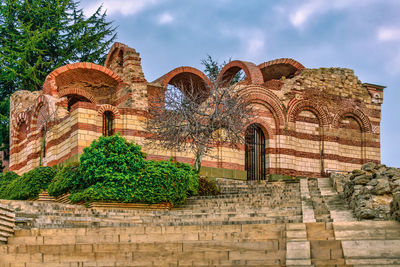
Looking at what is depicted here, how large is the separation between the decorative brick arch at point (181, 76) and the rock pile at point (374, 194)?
11158mm

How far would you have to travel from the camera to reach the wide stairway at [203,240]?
39.3 ft

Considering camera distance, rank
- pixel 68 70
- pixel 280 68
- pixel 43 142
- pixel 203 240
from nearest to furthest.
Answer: pixel 203 240
pixel 43 142
pixel 68 70
pixel 280 68

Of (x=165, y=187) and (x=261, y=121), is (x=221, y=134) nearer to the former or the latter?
(x=261, y=121)

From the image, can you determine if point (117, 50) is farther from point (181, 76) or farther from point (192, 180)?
point (192, 180)

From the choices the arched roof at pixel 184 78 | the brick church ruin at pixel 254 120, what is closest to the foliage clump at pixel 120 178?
the brick church ruin at pixel 254 120

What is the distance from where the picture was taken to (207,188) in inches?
918

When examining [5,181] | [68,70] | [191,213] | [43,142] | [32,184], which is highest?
[68,70]

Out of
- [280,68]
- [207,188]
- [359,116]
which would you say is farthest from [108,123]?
[359,116]

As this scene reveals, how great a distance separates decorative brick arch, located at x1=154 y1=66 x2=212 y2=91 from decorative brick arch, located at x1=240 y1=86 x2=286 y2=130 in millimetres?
1964

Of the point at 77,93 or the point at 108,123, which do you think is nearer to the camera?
the point at 108,123

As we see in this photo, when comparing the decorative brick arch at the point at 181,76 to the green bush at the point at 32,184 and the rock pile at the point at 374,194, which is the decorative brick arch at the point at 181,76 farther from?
the rock pile at the point at 374,194

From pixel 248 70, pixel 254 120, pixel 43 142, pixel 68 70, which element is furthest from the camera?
pixel 248 70

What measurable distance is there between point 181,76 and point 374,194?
49.7 feet

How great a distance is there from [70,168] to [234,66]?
1035 centimetres
